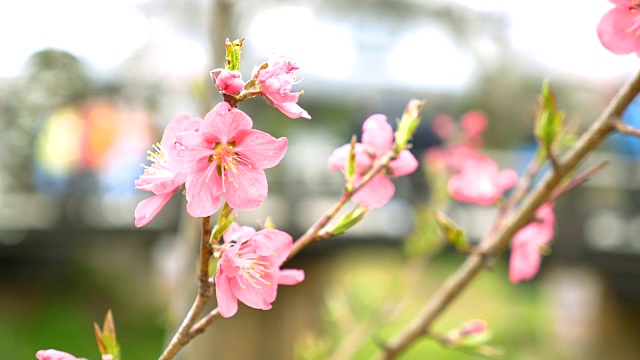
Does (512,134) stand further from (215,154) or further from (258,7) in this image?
(215,154)

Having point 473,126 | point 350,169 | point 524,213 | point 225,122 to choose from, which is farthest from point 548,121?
point 473,126

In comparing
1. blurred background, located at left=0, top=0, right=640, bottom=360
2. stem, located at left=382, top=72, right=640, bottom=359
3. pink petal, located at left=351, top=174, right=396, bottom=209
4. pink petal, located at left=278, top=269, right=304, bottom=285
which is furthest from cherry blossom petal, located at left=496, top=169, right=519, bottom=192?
blurred background, located at left=0, top=0, right=640, bottom=360

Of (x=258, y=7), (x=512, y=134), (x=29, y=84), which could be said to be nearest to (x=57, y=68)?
(x=29, y=84)

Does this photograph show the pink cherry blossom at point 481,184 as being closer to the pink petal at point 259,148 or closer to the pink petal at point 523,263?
the pink petal at point 523,263

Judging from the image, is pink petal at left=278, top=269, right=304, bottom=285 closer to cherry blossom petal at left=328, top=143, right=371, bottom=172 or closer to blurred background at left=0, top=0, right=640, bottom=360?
cherry blossom petal at left=328, top=143, right=371, bottom=172

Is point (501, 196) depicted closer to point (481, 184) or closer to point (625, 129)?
point (481, 184)

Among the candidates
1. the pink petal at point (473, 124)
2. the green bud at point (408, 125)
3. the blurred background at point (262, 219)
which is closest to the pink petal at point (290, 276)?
the green bud at point (408, 125)
